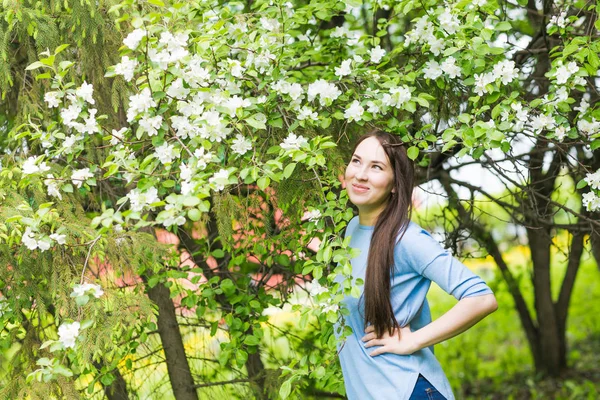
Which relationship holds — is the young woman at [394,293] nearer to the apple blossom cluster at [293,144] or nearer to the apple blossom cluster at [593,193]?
the apple blossom cluster at [293,144]

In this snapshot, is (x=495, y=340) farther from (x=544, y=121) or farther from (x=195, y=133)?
(x=195, y=133)

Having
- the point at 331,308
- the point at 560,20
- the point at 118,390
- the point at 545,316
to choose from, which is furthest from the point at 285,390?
the point at 545,316

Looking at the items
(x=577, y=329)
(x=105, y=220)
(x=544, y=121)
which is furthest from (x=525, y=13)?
(x=577, y=329)

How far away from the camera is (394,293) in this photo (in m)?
2.46

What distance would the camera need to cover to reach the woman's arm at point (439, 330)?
7.54 feet

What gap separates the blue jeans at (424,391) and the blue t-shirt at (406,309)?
0.04ft

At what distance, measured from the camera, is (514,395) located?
6684mm

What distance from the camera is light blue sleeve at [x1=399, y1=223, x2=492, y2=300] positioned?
230 cm

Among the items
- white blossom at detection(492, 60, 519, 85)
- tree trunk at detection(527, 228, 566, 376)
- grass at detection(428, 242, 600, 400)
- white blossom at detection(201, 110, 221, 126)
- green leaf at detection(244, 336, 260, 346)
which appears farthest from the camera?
grass at detection(428, 242, 600, 400)

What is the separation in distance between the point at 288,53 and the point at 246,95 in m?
0.25

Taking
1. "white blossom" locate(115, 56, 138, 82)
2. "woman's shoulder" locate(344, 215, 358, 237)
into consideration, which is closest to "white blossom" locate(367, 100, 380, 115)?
"woman's shoulder" locate(344, 215, 358, 237)

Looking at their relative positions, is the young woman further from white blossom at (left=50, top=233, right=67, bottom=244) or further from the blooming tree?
white blossom at (left=50, top=233, right=67, bottom=244)

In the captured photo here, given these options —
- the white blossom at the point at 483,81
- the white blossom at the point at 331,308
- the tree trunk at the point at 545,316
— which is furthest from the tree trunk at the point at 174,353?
the tree trunk at the point at 545,316

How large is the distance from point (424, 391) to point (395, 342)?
7.1 inches
